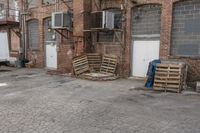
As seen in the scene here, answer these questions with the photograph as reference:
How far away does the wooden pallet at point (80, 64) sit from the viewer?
480 inches

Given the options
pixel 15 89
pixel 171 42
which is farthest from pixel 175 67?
pixel 15 89

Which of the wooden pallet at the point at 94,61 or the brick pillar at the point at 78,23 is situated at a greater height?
the brick pillar at the point at 78,23

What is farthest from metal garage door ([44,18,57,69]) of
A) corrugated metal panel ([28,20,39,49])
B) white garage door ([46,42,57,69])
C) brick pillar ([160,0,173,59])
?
brick pillar ([160,0,173,59])

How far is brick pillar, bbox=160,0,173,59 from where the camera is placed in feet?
32.9

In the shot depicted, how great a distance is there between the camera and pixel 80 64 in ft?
40.2

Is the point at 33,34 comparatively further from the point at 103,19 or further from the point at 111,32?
the point at 103,19

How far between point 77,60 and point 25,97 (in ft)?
15.5

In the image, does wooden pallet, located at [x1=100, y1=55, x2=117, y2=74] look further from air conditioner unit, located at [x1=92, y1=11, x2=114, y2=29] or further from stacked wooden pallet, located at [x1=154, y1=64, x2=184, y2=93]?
stacked wooden pallet, located at [x1=154, y1=64, x2=184, y2=93]

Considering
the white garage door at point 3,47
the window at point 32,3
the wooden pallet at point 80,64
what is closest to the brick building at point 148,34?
the wooden pallet at point 80,64

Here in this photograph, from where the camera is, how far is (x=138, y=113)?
6.16 metres

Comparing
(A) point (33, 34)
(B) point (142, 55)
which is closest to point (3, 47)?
(A) point (33, 34)

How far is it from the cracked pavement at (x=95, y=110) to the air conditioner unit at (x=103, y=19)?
128 inches

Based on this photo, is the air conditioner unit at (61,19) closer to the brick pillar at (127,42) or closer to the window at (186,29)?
the brick pillar at (127,42)

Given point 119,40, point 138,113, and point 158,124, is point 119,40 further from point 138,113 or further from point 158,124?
point 158,124
